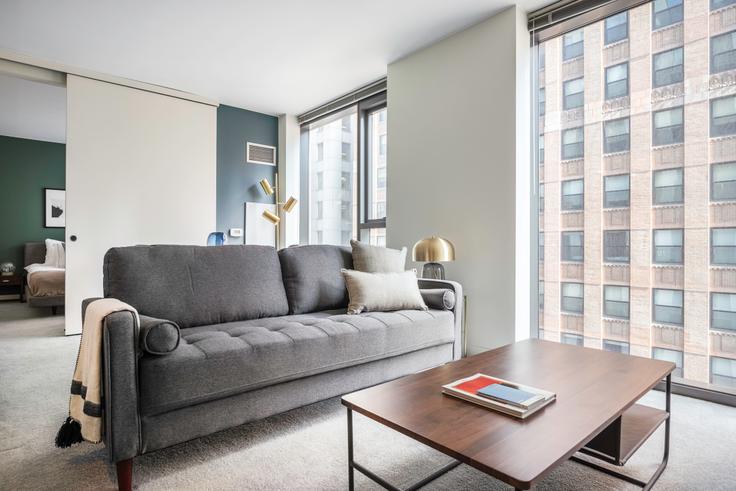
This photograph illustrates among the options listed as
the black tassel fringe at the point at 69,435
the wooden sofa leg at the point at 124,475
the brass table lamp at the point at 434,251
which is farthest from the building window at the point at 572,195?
the black tassel fringe at the point at 69,435

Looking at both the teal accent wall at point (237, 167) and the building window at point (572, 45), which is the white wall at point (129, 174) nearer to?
the teal accent wall at point (237, 167)

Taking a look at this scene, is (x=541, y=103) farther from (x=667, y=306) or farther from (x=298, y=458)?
(x=298, y=458)

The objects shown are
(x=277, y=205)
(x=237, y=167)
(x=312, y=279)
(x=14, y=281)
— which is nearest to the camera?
(x=312, y=279)

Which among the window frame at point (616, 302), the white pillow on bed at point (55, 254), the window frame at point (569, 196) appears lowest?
the window frame at point (616, 302)

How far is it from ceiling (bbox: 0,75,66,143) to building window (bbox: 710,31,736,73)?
5950 mm

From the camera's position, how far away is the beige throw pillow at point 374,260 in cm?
298

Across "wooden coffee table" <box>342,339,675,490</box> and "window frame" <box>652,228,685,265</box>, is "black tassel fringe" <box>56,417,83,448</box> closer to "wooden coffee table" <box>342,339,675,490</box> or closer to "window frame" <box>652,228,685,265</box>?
"wooden coffee table" <box>342,339,675,490</box>

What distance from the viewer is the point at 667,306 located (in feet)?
8.59

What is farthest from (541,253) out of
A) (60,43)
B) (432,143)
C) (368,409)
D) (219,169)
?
(60,43)

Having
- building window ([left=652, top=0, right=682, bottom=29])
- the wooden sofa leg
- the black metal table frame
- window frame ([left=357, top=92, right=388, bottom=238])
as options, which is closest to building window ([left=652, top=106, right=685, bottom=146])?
building window ([left=652, top=0, right=682, bottom=29])

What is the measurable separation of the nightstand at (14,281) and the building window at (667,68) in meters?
8.37

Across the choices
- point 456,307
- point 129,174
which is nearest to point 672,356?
point 456,307

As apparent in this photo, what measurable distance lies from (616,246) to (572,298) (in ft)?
1.56

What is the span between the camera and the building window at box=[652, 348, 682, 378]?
2.57m
